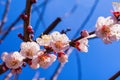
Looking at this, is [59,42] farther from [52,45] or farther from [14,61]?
[14,61]

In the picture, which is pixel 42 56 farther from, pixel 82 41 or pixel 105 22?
pixel 105 22

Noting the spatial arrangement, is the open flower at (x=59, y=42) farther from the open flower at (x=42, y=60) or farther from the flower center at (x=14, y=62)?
the flower center at (x=14, y=62)

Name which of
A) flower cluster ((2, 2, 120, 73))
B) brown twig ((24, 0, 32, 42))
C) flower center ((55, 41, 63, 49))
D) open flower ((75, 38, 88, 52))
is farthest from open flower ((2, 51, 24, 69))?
open flower ((75, 38, 88, 52))

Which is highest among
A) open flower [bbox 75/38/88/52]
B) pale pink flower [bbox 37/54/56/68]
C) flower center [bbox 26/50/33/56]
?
flower center [bbox 26/50/33/56]

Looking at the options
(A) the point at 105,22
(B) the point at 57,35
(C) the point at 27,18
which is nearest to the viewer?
(C) the point at 27,18

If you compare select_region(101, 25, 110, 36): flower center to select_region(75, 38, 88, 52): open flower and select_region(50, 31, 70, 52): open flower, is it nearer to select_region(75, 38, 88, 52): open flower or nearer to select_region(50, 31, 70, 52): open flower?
select_region(75, 38, 88, 52): open flower

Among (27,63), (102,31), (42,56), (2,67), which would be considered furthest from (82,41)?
(2,67)

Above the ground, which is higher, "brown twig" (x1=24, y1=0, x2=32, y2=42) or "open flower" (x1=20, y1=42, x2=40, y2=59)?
"brown twig" (x1=24, y1=0, x2=32, y2=42)
